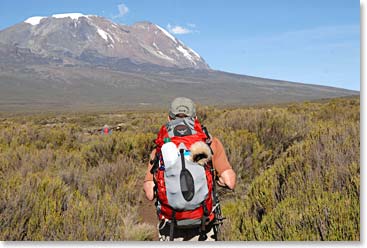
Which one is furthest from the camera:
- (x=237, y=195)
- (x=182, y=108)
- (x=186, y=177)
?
(x=237, y=195)

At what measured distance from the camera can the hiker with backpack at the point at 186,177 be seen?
2.77 m

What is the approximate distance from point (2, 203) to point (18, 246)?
1.98ft

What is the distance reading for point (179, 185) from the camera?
276 cm

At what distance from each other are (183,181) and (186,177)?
0.12ft

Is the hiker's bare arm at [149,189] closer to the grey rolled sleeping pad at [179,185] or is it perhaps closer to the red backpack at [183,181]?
the red backpack at [183,181]

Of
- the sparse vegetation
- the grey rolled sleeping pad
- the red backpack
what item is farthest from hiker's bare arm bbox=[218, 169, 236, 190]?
the sparse vegetation

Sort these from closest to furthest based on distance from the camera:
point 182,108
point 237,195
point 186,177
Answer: point 186,177, point 182,108, point 237,195

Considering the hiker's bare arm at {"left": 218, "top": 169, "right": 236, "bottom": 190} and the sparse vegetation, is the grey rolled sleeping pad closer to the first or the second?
the hiker's bare arm at {"left": 218, "top": 169, "right": 236, "bottom": 190}

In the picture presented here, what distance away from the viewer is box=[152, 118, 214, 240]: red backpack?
→ 2762mm

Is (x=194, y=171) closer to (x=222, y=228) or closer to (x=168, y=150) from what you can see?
(x=168, y=150)

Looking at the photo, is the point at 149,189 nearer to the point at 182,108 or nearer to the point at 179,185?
the point at 179,185

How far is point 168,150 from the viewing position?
2.78 m

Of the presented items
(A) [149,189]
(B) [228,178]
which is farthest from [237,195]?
(A) [149,189]

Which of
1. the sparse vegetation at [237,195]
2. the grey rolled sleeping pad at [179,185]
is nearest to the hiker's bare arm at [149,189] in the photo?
the grey rolled sleeping pad at [179,185]
